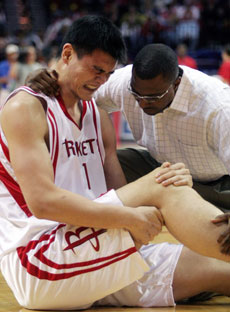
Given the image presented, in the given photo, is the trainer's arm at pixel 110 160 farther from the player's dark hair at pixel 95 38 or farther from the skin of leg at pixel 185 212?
the skin of leg at pixel 185 212

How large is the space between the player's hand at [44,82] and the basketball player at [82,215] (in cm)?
3

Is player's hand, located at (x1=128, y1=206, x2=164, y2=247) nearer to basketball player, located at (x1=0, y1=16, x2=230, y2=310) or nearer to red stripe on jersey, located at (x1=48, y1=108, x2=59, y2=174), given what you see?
basketball player, located at (x1=0, y1=16, x2=230, y2=310)

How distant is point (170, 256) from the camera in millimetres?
2889

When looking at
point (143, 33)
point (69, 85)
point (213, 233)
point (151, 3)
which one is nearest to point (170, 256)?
point (213, 233)

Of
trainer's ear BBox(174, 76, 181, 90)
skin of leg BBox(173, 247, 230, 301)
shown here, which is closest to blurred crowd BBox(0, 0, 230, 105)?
trainer's ear BBox(174, 76, 181, 90)

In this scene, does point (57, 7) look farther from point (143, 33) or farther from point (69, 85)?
point (69, 85)

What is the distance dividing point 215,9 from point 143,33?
5.81 feet

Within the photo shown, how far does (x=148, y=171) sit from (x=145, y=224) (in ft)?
3.89

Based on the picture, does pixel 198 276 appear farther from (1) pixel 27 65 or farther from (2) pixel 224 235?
(1) pixel 27 65

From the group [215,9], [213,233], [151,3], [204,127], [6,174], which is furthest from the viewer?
[151,3]

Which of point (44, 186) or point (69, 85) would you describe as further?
point (69, 85)

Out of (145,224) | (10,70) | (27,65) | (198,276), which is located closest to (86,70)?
(145,224)

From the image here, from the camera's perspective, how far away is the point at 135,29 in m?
15.2

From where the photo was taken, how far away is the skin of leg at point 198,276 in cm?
282
